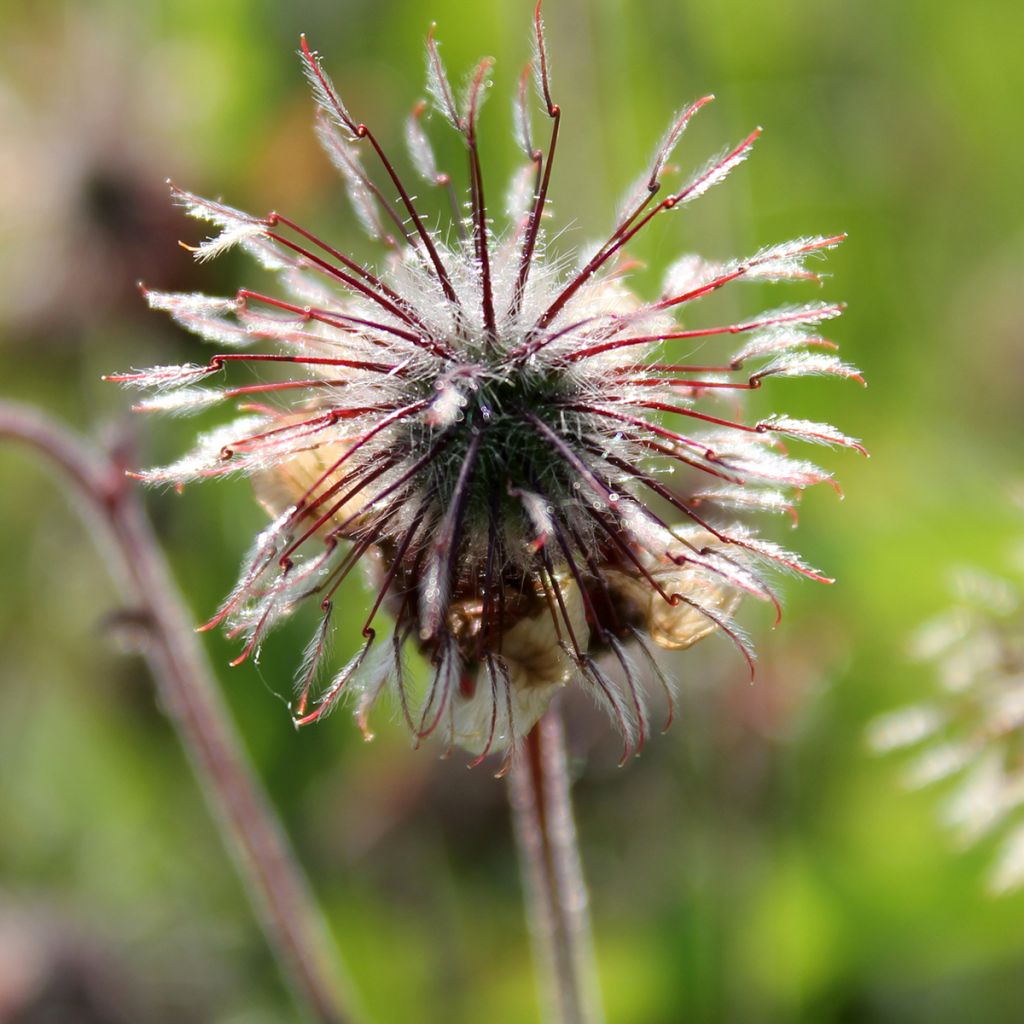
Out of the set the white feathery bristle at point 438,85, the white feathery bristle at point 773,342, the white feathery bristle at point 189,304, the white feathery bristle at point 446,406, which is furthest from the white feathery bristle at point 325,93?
the white feathery bristle at point 773,342

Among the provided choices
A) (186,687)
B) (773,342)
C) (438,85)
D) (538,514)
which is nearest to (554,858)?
(538,514)

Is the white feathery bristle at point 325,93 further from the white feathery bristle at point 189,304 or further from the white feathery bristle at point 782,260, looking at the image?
the white feathery bristle at point 782,260

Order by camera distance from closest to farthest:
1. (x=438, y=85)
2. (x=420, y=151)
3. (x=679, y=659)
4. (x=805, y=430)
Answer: (x=805, y=430)
(x=438, y=85)
(x=420, y=151)
(x=679, y=659)

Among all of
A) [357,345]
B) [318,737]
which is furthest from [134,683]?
[357,345]

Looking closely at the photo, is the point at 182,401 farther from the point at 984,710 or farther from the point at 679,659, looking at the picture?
the point at 679,659

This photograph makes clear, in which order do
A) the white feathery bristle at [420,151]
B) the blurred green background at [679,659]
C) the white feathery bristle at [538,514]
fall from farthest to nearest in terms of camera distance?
the blurred green background at [679,659], the white feathery bristle at [420,151], the white feathery bristle at [538,514]
